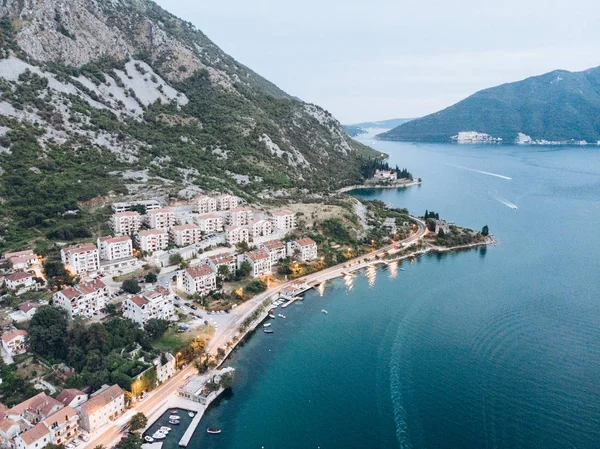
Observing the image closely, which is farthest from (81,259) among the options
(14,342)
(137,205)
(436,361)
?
(436,361)

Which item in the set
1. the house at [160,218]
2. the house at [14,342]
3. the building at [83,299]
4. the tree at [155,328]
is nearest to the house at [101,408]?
the tree at [155,328]

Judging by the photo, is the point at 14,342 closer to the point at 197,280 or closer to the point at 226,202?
the point at 197,280

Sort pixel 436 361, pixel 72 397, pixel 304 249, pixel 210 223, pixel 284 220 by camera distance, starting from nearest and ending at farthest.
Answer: pixel 72 397 < pixel 436 361 < pixel 304 249 < pixel 210 223 < pixel 284 220

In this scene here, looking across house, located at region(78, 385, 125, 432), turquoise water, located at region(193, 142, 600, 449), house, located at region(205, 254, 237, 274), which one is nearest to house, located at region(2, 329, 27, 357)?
house, located at region(78, 385, 125, 432)

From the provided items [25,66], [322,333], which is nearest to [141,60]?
[25,66]

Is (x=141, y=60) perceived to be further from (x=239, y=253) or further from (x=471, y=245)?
(x=471, y=245)

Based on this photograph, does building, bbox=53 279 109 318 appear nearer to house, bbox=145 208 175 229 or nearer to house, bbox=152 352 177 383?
house, bbox=152 352 177 383
